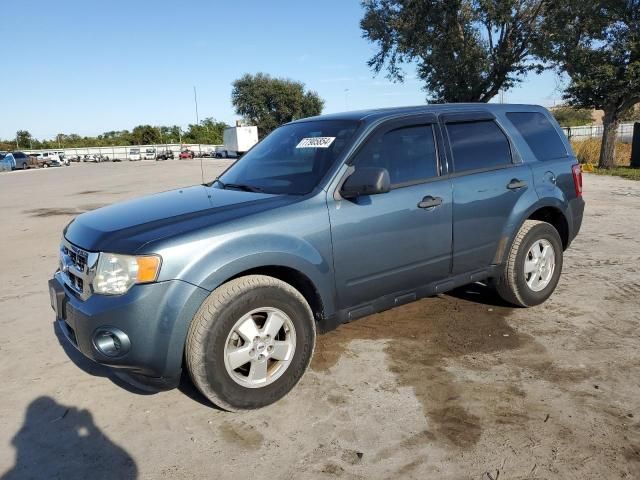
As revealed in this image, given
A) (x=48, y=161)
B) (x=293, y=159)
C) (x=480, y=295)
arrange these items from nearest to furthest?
1. (x=293, y=159)
2. (x=480, y=295)
3. (x=48, y=161)

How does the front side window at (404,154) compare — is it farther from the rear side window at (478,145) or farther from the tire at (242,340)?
the tire at (242,340)

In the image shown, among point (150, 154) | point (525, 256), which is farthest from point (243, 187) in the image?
point (150, 154)

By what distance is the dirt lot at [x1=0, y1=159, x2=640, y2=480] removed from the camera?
2564 mm

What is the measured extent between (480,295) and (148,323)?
3.44 m

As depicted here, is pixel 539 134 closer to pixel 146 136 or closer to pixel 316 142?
pixel 316 142

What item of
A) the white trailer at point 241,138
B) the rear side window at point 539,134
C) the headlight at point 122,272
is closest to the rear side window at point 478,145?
the rear side window at point 539,134

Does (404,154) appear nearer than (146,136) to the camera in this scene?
Yes

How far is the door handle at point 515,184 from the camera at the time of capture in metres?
4.23

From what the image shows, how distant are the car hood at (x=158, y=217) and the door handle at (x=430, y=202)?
1.00m

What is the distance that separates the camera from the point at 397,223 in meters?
3.55

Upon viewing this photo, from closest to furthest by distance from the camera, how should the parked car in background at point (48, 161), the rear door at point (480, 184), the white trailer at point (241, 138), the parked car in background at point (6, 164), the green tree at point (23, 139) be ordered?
the rear door at point (480, 184), the parked car in background at point (6, 164), the white trailer at point (241, 138), the parked car in background at point (48, 161), the green tree at point (23, 139)

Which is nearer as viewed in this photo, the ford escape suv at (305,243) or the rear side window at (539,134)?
the ford escape suv at (305,243)

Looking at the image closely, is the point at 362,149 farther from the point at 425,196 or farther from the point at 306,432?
the point at 306,432

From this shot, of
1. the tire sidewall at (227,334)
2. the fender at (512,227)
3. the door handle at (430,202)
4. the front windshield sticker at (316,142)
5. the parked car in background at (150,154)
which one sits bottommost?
the tire sidewall at (227,334)
